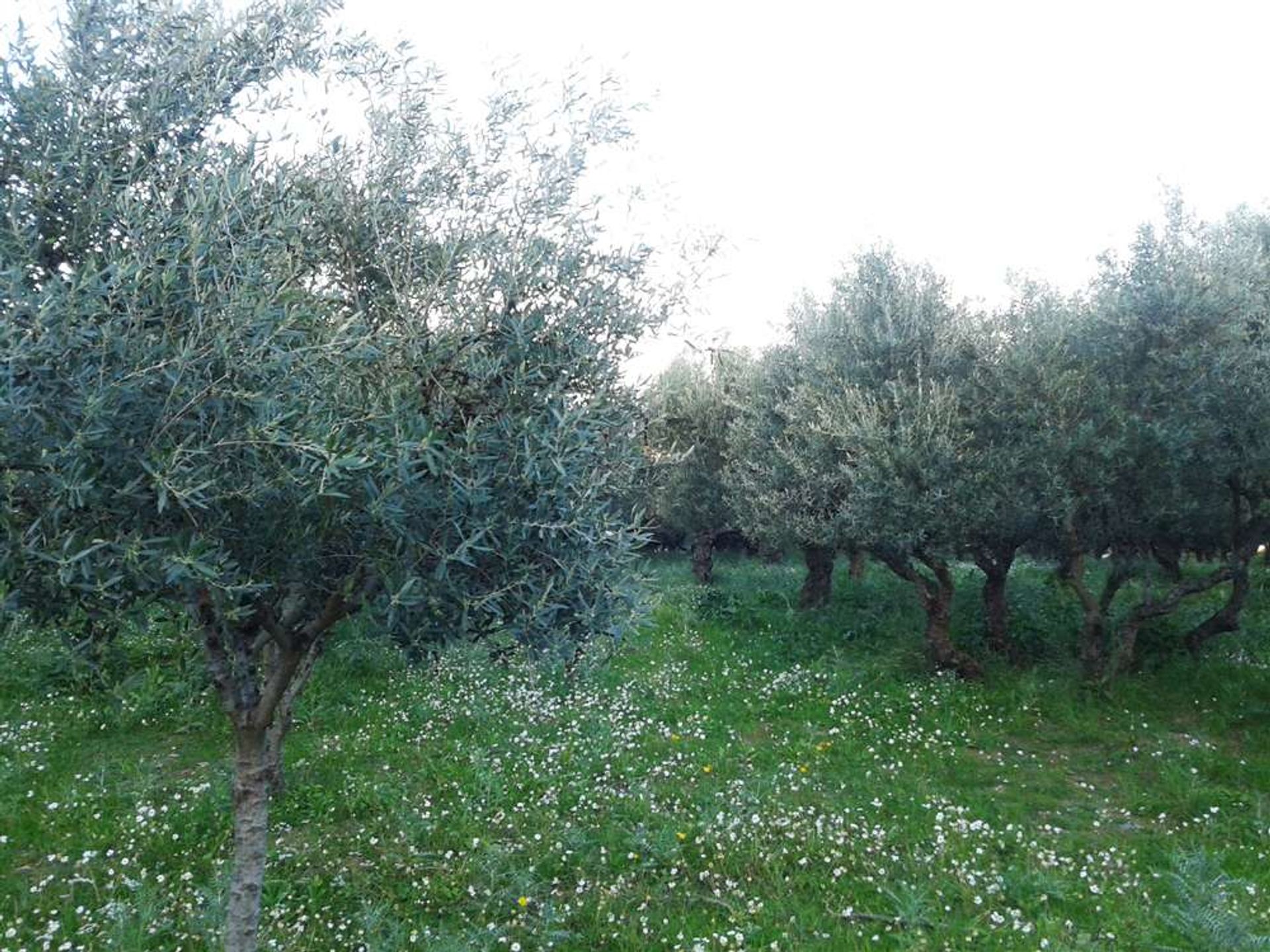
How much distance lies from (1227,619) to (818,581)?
847 centimetres

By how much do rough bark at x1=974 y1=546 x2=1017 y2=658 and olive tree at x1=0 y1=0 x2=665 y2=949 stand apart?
11386 millimetres

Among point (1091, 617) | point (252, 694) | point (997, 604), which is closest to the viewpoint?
point (252, 694)

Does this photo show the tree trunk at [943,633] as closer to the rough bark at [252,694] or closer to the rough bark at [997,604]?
the rough bark at [997,604]

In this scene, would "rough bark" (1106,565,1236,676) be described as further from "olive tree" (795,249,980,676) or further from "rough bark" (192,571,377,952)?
"rough bark" (192,571,377,952)

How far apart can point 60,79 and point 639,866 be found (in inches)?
278

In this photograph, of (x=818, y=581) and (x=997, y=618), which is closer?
(x=997, y=618)

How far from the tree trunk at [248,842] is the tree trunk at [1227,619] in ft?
44.4

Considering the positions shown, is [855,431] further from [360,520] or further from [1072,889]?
[360,520]

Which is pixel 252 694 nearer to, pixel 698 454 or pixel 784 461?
pixel 784 461

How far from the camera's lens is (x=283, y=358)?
4.36m

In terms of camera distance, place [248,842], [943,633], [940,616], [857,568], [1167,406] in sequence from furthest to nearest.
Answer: [857,568]
[940,616]
[943,633]
[1167,406]
[248,842]

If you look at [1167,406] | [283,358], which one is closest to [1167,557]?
[1167,406]

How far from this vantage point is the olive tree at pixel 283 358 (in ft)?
13.9

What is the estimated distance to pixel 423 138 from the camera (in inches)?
243
